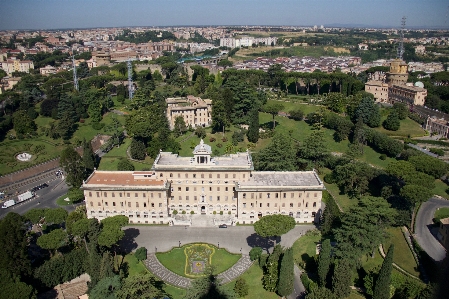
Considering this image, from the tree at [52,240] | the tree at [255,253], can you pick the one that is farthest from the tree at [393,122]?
the tree at [52,240]

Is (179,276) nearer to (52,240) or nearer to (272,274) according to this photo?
(272,274)

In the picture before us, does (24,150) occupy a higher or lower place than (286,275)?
higher

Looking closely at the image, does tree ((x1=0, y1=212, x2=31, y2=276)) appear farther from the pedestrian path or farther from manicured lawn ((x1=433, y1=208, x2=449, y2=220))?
manicured lawn ((x1=433, y1=208, x2=449, y2=220))

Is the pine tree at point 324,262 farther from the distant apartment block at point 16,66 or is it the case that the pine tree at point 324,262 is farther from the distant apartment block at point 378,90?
the distant apartment block at point 16,66

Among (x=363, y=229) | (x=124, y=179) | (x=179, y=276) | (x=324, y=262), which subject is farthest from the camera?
(x=124, y=179)

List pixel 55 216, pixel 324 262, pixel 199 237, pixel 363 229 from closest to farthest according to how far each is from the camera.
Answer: pixel 324 262 < pixel 363 229 < pixel 55 216 < pixel 199 237

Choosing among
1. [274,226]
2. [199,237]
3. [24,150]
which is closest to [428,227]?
[274,226]

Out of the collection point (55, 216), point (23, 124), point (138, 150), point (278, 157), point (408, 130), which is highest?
point (23, 124)

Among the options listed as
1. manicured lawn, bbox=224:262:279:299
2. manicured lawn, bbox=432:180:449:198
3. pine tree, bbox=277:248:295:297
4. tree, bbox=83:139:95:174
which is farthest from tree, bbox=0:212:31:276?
manicured lawn, bbox=432:180:449:198
